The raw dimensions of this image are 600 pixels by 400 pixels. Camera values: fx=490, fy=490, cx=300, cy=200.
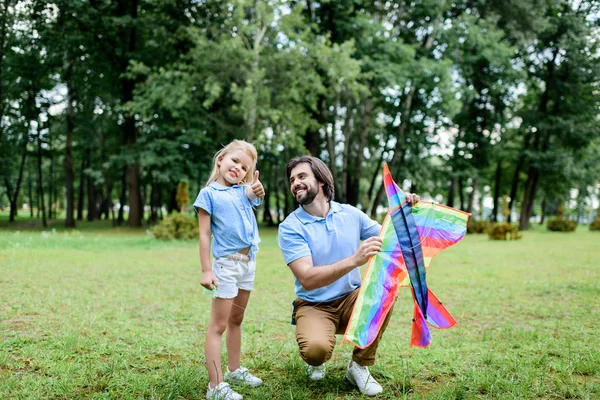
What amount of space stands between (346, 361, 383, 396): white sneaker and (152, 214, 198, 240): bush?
43.2 feet

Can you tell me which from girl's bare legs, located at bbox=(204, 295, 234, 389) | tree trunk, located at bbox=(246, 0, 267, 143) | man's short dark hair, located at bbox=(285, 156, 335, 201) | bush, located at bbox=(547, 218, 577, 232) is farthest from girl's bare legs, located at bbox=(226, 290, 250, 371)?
bush, located at bbox=(547, 218, 577, 232)

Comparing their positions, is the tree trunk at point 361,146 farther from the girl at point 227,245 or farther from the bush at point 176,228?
the girl at point 227,245


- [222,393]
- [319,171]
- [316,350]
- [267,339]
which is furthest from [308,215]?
[267,339]

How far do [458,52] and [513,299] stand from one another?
18.4 metres

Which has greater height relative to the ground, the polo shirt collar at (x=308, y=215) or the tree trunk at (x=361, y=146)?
the tree trunk at (x=361, y=146)

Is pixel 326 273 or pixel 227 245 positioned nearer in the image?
pixel 326 273

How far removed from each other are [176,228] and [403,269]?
1375 centimetres

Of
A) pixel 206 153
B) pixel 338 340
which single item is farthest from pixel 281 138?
pixel 338 340

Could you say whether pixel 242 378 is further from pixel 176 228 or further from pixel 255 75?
pixel 255 75

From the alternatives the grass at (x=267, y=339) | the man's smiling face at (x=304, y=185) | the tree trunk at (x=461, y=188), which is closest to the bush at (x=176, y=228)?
the grass at (x=267, y=339)

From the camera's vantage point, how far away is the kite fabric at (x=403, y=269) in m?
3.11

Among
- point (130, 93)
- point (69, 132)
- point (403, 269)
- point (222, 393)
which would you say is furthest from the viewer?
point (69, 132)

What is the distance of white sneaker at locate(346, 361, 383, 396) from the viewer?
10.6 ft

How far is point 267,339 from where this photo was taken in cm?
477
